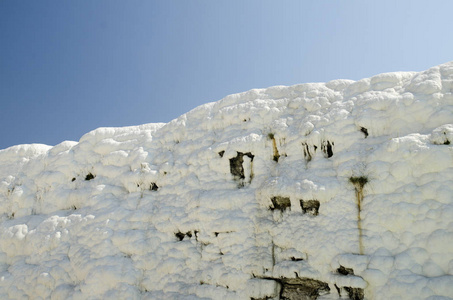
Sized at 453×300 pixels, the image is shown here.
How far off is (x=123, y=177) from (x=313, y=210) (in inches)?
254

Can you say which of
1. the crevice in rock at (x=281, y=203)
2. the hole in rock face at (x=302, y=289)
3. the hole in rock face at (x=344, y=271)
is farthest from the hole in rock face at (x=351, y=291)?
the crevice in rock at (x=281, y=203)

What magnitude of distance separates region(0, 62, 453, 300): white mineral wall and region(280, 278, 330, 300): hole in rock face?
0.41 feet

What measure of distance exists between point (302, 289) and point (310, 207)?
1.85m

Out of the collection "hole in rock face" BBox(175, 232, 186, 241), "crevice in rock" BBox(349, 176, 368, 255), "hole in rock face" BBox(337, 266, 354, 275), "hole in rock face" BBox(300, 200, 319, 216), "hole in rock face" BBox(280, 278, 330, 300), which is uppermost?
"crevice in rock" BBox(349, 176, 368, 255)

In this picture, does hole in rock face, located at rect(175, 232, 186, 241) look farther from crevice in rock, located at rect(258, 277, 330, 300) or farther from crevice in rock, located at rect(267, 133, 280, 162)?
crevice in rock, located at rect(267, 133, 280, 162)

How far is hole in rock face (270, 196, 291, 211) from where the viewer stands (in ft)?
26.0

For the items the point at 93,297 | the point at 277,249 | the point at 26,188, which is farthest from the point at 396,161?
the point at 26,188

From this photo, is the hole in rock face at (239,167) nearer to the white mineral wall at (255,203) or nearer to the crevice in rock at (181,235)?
the white mineral wall at (255,203)

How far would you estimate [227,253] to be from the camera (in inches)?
310

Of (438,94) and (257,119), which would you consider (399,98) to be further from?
(257,119)

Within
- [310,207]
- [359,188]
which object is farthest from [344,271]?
[359,188]

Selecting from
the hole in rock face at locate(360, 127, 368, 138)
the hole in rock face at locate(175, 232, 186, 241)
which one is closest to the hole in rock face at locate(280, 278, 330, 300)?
the hole in rock face at locate(175, 232, 186, 241)

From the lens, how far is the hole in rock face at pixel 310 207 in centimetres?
753

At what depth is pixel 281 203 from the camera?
314 inches
